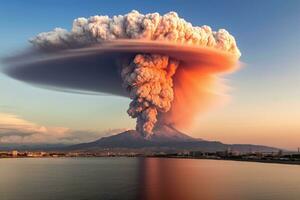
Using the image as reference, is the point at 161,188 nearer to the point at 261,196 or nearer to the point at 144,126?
the point at 261,196

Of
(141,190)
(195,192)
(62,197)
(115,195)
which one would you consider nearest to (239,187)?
(195,192)

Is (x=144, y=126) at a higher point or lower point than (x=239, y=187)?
higher

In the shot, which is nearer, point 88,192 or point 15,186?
point 88,192

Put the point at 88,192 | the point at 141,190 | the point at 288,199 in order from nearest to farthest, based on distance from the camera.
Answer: the point at 288,199, the point at 88,192, the point at 141,190

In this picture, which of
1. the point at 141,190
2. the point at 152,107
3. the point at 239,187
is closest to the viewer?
the point at 141,190

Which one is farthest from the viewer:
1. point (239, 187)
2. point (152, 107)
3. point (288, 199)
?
point (152, 107)

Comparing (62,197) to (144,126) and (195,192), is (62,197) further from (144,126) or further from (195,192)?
(144,126)

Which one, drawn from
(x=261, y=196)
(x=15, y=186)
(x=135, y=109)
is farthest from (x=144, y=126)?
(x=261, y=196)

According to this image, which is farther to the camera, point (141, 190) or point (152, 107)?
point (152, 107)

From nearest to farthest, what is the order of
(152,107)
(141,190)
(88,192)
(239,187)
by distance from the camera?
(88,192)
(141,190)
(239,187)
(152,107)
